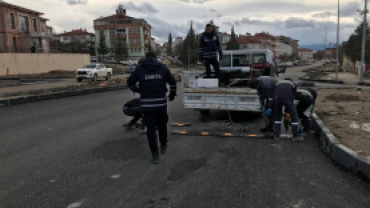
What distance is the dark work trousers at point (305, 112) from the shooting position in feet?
23.0

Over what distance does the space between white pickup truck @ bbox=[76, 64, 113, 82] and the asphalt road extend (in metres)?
21.6

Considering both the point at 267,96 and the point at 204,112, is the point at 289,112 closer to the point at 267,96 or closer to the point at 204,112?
the point at 267,96

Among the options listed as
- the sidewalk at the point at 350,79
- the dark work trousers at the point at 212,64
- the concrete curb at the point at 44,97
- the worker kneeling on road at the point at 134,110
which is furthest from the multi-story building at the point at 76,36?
the worker kneeling on road at the point at 134,110

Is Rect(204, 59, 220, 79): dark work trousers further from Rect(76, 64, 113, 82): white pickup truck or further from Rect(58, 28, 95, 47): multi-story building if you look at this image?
Rect(58, 28, 95, 47): multi-story building

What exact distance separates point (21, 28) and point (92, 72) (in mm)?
26894

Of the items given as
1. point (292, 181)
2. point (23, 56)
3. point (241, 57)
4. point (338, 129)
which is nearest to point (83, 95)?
point (241, 57)

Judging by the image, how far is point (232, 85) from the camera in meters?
9.29

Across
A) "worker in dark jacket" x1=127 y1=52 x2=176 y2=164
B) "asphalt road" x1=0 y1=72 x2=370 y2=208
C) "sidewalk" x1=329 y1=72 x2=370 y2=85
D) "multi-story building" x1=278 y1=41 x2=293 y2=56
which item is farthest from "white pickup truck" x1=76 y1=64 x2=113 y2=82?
"multi-story building" x1=278 y1=41 x2=293 y2=56

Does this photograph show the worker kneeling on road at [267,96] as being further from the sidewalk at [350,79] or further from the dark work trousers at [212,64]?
the sidewalk at [350,79]

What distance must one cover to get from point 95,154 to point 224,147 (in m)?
2.50

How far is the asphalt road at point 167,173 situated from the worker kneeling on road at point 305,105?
434 mm

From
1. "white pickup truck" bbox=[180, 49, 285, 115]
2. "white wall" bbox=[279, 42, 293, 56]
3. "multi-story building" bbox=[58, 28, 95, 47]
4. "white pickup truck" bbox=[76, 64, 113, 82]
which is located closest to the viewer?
"white pickup truck" bbox=[180, 49, 285, 115]

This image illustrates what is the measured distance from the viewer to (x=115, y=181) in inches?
174

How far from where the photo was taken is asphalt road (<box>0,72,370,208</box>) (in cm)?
382
